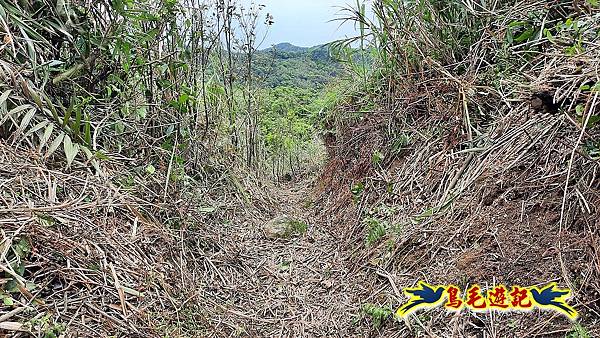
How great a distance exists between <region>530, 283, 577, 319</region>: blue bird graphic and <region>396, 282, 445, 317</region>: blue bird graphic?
390 mm

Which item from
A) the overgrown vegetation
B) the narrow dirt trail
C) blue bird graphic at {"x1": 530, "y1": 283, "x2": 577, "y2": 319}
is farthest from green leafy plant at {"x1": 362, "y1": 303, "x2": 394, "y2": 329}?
blue bird graphic at {"x1": 530, "y1": 283, "x2": 577, "y2": 319}

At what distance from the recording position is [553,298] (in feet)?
4.79

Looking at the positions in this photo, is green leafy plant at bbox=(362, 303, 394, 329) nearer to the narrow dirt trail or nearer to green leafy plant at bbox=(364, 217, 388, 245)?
the narrow dirt trail

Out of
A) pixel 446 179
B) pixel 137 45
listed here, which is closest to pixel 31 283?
pixel 137 45

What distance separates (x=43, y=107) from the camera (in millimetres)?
1943

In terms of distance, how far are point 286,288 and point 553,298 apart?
4.93 ft

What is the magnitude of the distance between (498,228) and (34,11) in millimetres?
2453

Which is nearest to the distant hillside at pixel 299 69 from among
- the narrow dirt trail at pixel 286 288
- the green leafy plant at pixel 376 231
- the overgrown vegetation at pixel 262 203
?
the overgrown vegetation at pixel 262 203

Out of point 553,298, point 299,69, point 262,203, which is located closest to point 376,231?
point 553,298

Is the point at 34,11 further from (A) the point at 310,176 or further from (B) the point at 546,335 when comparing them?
(A) the point at 310,176

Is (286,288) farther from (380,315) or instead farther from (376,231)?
(380,315)

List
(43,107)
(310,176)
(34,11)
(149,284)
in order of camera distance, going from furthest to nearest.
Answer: (310,176) < (34,11) < (43,107) < (149,284)

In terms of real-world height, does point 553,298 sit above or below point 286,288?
above

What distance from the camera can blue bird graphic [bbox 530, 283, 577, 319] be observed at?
4.53ft
